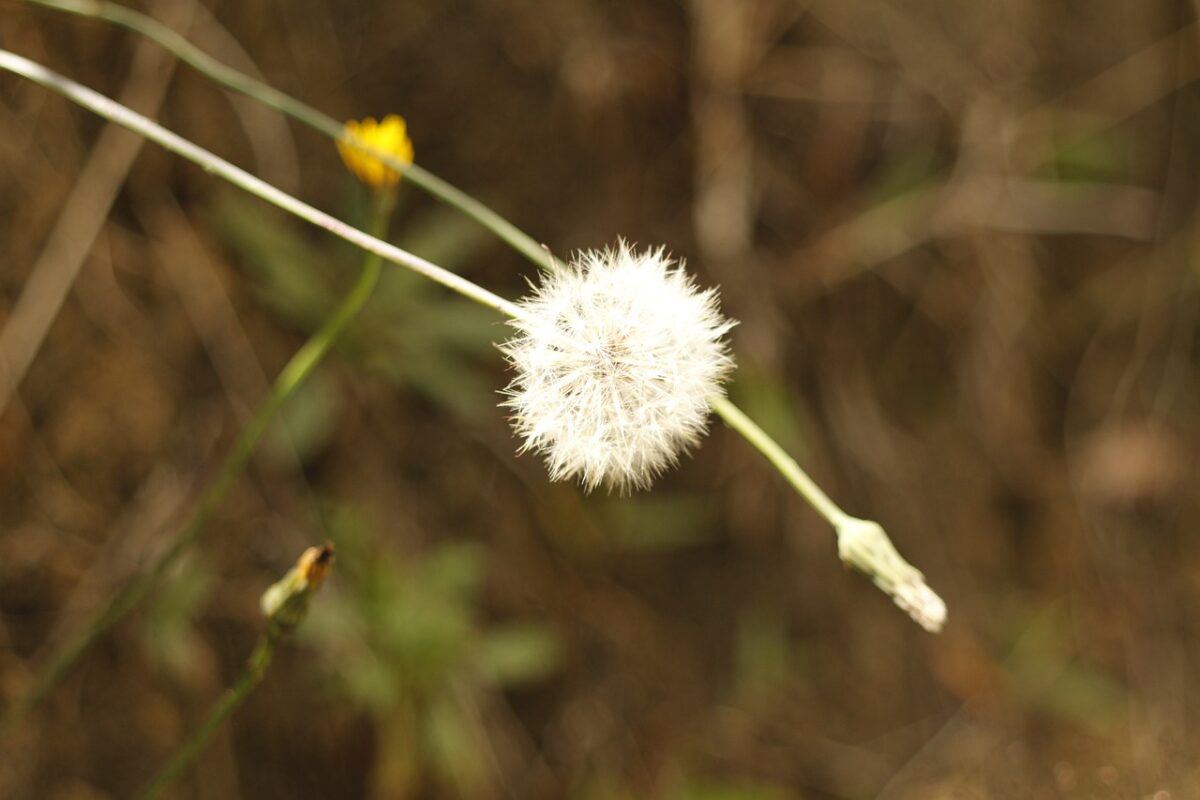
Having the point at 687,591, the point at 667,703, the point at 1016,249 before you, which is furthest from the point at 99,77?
the point at 1016,249

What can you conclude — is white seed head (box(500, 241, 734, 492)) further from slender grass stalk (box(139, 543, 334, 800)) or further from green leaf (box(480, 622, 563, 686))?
green leaf (box(480, 622, 563, 686))

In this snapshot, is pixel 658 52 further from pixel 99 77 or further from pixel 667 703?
pixel 667 703

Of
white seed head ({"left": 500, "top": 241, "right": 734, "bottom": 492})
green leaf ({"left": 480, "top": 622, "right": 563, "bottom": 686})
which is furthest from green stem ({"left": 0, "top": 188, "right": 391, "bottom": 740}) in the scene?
green leaf ({"left": 480, "top": 622, "right": 563, "bottom": 686})

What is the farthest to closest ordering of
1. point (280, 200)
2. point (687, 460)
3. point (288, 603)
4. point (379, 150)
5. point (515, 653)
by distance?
1. point (687, 460)
2. point (515, 653)
3. point (379, 150)
4. point (288, 603)
5. point (280, 200)

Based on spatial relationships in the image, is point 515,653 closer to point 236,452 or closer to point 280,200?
point 236,452

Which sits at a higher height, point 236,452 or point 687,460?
point 687,460

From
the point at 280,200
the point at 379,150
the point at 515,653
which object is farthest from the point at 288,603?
the point at 515,653

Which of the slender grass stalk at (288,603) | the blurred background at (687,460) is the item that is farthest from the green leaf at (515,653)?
the slender grass stalk at (288,603)
